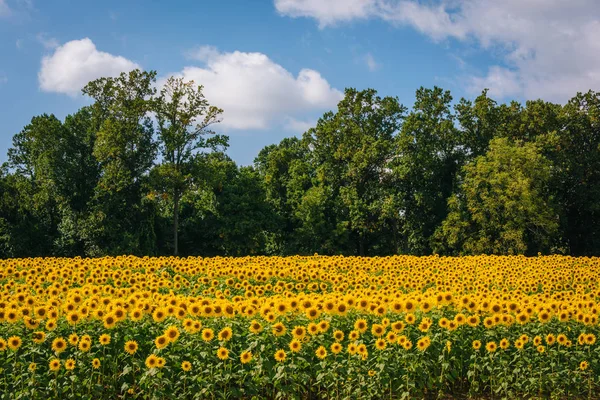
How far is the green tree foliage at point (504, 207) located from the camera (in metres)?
37.3

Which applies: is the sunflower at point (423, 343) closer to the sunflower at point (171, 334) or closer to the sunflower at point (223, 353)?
the sunflower at point (223, 353)

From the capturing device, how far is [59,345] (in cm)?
723

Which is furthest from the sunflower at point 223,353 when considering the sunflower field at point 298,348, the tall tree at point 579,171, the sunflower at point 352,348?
the tall tree at point 579,171

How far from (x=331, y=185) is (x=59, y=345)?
36.6 m

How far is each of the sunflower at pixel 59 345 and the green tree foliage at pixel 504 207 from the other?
33.2 meters

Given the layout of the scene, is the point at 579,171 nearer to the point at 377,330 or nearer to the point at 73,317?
the point at 377,330

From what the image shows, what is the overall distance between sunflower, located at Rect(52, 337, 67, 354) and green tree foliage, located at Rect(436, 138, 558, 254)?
3321cm

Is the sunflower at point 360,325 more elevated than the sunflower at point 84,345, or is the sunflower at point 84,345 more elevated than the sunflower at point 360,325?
the sunflower at point 360,325

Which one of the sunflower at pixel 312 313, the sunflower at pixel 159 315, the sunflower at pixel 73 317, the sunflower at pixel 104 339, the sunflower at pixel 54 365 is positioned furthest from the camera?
the sunflower at pixel 312 313

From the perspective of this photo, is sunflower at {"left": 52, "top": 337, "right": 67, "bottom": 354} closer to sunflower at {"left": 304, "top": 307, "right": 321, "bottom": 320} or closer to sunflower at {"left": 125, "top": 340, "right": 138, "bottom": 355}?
sunflower at {"left": 125, "top": 340, "right": 138, "bottom": 355}

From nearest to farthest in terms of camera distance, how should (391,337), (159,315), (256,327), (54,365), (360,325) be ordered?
1. (54,365)
2. (256,327)
3. (391,337)
4. (360,325)
5. (159,315)

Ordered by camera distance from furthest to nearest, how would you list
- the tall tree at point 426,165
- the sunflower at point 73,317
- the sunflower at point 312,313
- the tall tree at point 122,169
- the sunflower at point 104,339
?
the tall tree at point 426,165, the tall tree at point 122,169, the sunflower at point 312,313, the sunflower at point 73,317, the sunflower at point 104,339

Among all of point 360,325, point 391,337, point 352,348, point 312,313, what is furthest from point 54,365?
point 391,337

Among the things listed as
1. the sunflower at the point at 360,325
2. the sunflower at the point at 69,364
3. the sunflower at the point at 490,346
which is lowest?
the sunflower at the point at 490,346
